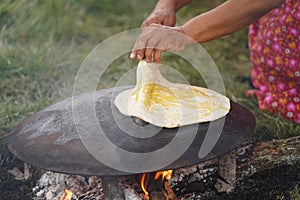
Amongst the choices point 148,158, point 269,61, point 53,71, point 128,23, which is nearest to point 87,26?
point 128,23

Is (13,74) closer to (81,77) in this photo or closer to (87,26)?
(81,77)

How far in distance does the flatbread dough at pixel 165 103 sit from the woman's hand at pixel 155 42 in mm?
140

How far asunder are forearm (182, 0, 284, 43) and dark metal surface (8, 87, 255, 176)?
16.5 inches

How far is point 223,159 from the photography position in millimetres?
2379

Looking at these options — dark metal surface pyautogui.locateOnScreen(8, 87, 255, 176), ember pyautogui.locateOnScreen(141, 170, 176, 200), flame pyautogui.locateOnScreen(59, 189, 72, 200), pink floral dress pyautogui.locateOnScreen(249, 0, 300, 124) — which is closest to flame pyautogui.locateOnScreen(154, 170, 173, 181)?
ember pyautogui.locateOnScreen(141, 170, 176, 200)

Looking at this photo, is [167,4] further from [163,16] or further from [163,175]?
[163,175]

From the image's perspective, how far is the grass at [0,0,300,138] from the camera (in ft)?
11.0

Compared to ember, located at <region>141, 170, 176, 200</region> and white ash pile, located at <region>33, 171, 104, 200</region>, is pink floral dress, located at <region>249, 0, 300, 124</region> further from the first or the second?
white ash pile, located at <region>33, 171, 104, 200</region>

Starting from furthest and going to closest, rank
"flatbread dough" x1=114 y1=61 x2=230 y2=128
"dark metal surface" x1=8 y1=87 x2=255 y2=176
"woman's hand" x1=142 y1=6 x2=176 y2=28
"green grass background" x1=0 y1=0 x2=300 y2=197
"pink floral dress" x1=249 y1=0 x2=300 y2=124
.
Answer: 1. "green grass background" x1=0 y1=0 x2=300 y2=197
2. "pink floral dress" x1=249 y1=0 x2=300 y2=124
3. "woman's hand" x1=142 y1=6 x2=176 y2=28
4. "flatbread dough" x1=114 y1=61 x2=230 y2=128
5. "dark metal surface" x1=8 y1=87 x2=255 y2=176

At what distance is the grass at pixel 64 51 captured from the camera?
334 cm

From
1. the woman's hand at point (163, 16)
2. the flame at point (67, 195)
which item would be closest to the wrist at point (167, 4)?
the woman's hand at point (163, 16)

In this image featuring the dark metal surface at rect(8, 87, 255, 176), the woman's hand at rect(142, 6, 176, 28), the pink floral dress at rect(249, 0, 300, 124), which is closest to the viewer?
the dark metal surface at rect(8, 87, 255, 176)

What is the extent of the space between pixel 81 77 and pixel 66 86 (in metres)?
0.25

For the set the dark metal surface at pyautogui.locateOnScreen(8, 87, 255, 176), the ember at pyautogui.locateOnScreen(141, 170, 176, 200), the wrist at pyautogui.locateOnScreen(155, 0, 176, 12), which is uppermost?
the wrist at pyautogui.locateOnScreen(155, 0, 176, 12)
